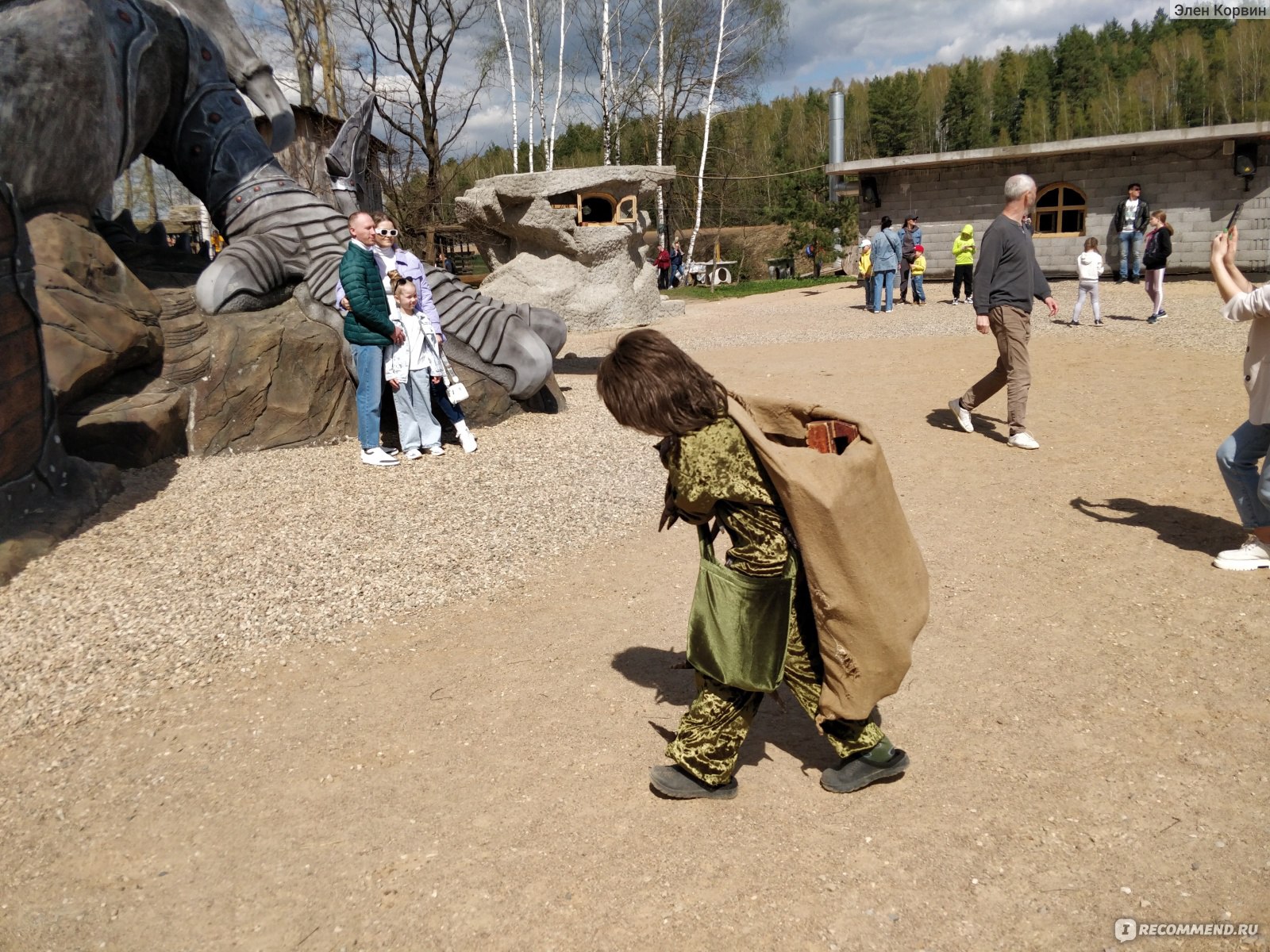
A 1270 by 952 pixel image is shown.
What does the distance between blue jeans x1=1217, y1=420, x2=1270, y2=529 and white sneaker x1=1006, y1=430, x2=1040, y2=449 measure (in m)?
2.11

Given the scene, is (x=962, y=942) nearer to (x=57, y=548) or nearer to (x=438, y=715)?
(x=438, y=715)

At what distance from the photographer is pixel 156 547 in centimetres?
486

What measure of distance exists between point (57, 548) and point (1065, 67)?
43.3 meters

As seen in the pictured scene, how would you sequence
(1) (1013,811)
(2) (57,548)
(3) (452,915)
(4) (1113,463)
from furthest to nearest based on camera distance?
(4) (1113,463) → (2) (57,548) → (1) (1013,811) → (3) (452,915)

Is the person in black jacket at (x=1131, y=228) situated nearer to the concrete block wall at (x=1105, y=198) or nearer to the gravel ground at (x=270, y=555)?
the concrete block wall at (x=1105, y=198)

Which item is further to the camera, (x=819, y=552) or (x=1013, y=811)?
(x=1013, y=811)

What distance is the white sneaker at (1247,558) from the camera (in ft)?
13.5

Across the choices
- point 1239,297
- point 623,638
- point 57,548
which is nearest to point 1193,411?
point 1239,297

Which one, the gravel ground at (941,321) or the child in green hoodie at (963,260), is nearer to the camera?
the gravel ground at (941,321)

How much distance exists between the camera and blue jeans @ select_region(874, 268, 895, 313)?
48.2 feet

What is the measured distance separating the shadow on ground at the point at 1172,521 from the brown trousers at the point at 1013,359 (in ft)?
4.06

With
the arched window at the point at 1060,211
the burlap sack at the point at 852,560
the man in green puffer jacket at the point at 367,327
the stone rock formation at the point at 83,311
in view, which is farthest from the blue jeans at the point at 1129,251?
the burlap sack at the point at 852,560

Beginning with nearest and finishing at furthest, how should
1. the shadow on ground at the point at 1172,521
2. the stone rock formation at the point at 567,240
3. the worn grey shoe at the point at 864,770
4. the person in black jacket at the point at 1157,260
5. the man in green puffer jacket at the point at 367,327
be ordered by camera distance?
the worn grey shoe at the point at 864,770 → the shadow on ground at the point at 1172,521 → the man in green puffer jacket at the point at 367,327 → the person in black jacket at the point at 1157,260 → the stone rock formation at the point at 567,240

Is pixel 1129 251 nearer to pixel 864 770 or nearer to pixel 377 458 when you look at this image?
pixel 377 458
